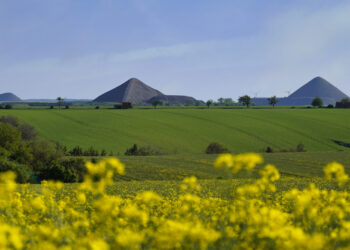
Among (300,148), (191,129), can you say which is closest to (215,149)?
(300,148)

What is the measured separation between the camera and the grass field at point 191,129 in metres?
74.6

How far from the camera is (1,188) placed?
5375mm

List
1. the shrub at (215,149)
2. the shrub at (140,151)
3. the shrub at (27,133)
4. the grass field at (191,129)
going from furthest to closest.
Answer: the grass field at (191,129)
the shrub at (27,133)
the shrub at (215,149)
the shrub at (140,151)

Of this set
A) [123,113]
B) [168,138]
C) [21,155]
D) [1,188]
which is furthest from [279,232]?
[123,113]

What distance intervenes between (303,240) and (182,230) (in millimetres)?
1332

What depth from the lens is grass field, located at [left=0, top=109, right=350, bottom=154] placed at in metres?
74.6

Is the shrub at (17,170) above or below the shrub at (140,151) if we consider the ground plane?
above

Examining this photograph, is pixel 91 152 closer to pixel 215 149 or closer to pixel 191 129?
pixel 215 149

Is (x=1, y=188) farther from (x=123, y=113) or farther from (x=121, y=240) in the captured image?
(x=123, y=113)

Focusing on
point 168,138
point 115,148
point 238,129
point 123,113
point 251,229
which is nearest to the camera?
point 251,229

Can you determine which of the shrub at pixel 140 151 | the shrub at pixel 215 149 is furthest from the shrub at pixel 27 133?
the shrub at pixel 215 149

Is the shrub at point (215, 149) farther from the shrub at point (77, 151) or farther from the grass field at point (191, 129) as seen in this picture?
the shrub at point (77, 151)

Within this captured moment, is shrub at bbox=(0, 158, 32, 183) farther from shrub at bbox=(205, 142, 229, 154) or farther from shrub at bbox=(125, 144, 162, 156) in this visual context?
shrub at bbox=(205, 142, 229, 154)

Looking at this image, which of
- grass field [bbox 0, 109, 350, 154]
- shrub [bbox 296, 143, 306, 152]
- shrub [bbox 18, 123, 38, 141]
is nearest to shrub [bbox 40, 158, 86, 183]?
grass field [bbox 0, 109, 350, 154]
